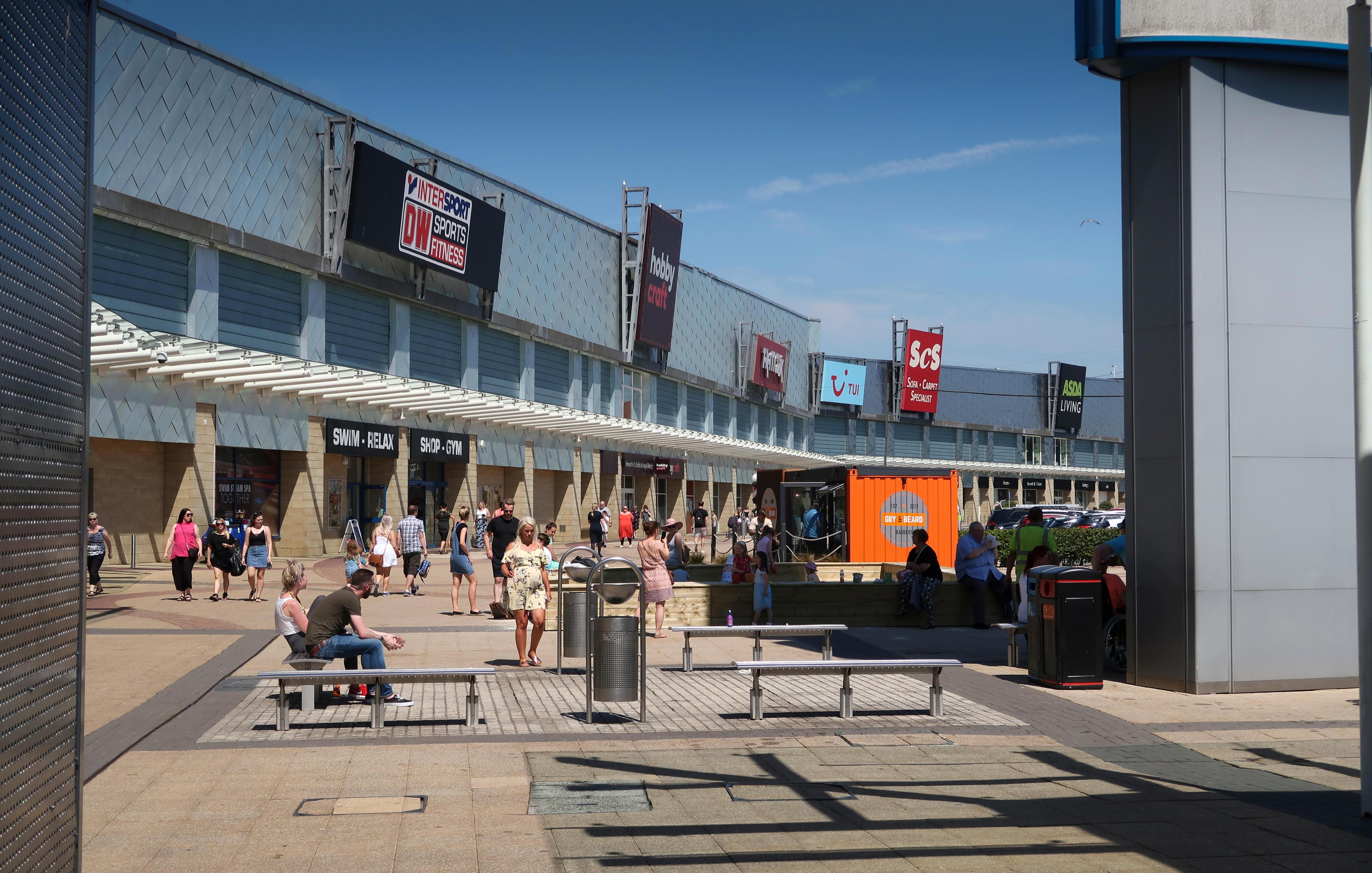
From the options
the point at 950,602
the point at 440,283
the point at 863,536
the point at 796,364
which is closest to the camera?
the point at 950,602

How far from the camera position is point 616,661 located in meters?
10.4

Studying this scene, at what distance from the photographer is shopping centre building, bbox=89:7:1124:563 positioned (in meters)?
28.1

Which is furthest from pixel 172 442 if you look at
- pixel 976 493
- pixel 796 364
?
pixel 976 493

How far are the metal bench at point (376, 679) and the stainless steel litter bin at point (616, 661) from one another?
3.25 feet

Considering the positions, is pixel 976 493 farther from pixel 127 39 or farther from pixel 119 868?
pixel 119 868

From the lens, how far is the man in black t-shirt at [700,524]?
145ft

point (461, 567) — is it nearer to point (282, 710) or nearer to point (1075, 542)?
point (282, 710)

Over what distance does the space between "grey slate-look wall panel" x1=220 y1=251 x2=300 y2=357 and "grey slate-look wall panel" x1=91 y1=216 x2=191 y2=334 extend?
138 cm

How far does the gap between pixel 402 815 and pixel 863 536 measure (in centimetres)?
2135

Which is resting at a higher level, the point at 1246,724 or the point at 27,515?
the point at 27,515

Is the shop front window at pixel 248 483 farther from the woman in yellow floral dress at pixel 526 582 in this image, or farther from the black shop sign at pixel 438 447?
the woman in yellow floral dress at pixel 526 582

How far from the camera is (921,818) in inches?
276

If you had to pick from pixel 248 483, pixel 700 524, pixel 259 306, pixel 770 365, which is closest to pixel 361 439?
pixel 248 483

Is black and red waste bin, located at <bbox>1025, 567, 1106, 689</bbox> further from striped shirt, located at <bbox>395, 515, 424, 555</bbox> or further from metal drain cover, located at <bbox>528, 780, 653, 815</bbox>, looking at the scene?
striped shirt, located at <bbox>395, 515, 424, 555</bbox>
